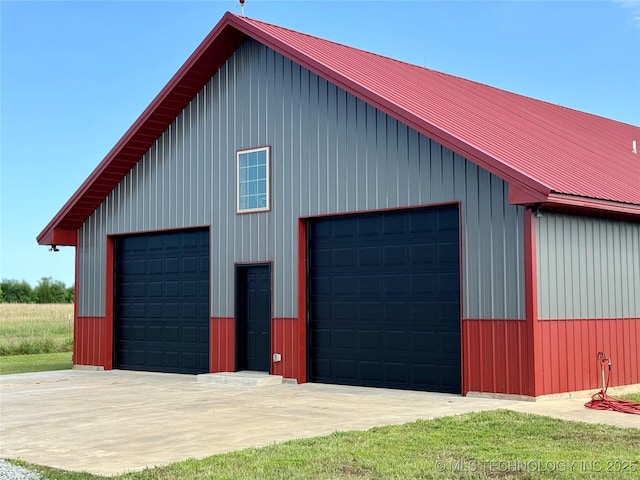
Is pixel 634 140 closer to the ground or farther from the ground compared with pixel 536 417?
farther from the ground

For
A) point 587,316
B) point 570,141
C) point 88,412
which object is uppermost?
point 570,141

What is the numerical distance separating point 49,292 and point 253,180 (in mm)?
58988

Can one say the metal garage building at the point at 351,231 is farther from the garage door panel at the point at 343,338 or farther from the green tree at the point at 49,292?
the green tree at the point at 49,292

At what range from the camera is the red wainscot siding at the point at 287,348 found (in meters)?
16.3

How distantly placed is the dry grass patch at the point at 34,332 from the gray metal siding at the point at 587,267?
61.0 feet

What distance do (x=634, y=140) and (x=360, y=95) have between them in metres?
10.0

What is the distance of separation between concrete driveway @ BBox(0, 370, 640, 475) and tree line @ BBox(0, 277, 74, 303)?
57.1 meters

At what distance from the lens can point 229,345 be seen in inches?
695

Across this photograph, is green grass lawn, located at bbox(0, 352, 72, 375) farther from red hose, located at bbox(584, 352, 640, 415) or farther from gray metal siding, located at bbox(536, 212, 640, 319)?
red hose, located at bbox(584, 352, 640, 415)

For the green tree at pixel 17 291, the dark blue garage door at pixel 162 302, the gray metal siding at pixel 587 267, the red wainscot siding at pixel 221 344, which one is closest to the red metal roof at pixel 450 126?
the gray metal siding at pixel 587 267

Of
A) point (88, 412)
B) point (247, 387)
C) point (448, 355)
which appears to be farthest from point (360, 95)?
point (88, 412)

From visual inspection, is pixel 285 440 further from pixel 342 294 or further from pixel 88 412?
pixel 342 294

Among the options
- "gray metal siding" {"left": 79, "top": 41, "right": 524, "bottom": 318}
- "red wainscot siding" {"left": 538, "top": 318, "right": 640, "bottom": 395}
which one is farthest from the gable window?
"red wainscot siding" {"left": 538, "top": 318, "right": 640, "bottom": 395}

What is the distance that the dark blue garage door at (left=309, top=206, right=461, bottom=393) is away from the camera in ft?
47.3
